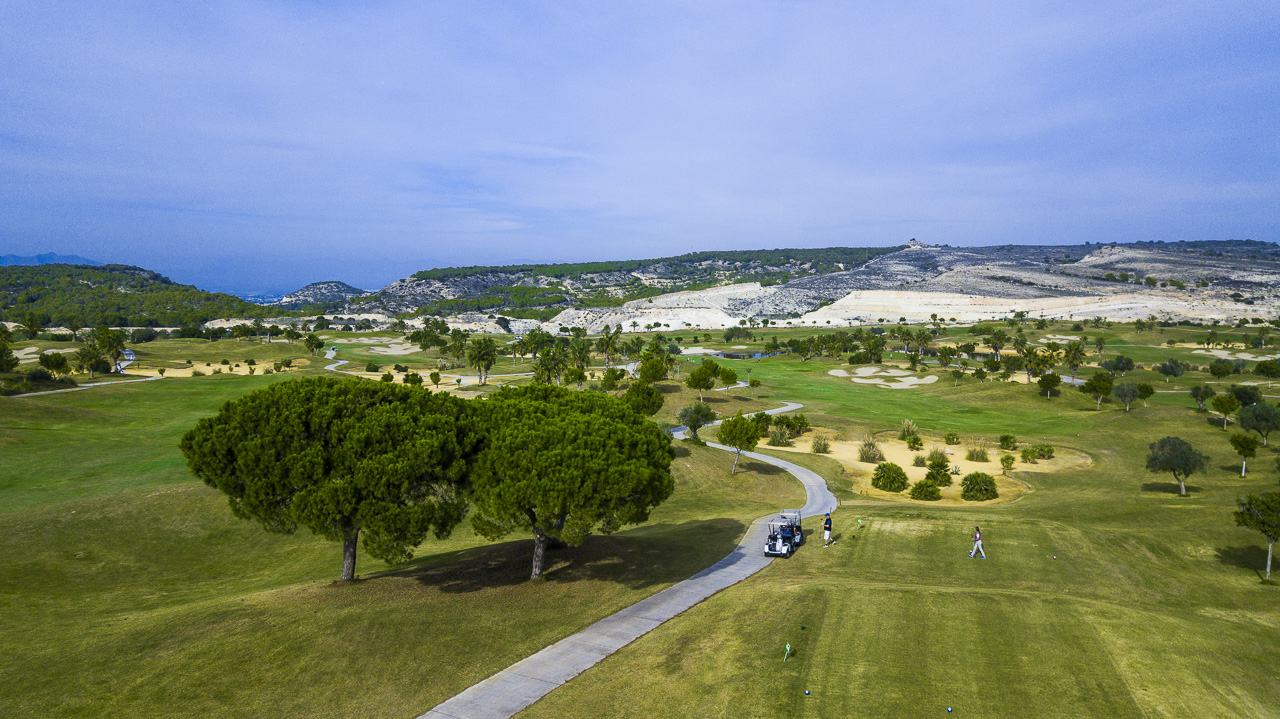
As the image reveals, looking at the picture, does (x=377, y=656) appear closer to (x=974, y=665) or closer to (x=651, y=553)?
(x=651, y=553)

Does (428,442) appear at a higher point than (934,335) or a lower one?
higher

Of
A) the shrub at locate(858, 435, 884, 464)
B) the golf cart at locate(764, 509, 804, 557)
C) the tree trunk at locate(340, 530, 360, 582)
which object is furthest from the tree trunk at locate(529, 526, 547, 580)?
the shrub at locate(858, 435, 884, 464)

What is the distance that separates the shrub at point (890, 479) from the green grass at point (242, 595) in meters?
8.33

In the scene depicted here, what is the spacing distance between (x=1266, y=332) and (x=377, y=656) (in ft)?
684

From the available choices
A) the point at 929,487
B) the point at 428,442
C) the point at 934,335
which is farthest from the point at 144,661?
the point at 934,335

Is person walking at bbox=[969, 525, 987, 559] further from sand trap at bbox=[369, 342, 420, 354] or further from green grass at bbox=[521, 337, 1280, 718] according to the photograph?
sand trap at bbox=[369, 342, 420, 354]

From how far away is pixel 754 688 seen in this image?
17266 mm

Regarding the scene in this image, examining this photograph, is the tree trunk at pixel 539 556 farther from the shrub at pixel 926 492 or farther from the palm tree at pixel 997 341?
the palm tree at pixel 997 341

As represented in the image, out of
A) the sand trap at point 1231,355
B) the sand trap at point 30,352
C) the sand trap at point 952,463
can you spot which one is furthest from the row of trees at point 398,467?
the sand trap at point 1231,355

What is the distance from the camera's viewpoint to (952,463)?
5991 cm

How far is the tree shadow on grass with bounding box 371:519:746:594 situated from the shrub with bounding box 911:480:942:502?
67.7 ft

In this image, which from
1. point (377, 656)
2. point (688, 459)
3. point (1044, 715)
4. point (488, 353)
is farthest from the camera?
point (488, 353)

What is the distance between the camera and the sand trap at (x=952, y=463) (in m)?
49.7

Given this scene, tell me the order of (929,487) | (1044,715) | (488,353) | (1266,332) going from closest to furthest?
(1044,715), (929,487), (488,353), (1266,332)
